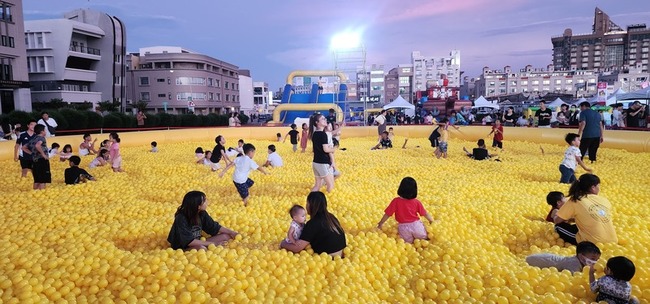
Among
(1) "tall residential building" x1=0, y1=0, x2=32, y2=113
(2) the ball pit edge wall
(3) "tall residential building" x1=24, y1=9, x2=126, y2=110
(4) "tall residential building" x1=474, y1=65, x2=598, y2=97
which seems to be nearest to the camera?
(2) the ball pit edge wall

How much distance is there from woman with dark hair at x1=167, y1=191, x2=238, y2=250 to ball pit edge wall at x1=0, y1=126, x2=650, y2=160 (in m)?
12.6

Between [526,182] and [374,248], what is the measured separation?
221 inches

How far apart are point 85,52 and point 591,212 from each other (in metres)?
47.5

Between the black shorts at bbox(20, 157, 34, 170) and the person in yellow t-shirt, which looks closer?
the person in yellow t-shirt

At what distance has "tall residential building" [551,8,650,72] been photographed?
118m

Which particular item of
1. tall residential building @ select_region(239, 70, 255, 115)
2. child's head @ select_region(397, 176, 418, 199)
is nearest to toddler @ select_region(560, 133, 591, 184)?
child's head @ select_region(397, 176, 418, 199)

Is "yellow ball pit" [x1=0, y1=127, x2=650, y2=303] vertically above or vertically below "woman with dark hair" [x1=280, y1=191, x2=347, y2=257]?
below

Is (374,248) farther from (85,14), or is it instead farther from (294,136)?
(85,14)

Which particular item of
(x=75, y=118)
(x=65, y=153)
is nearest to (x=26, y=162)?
(x=65, y=153)

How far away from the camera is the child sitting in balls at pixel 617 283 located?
3461 mm

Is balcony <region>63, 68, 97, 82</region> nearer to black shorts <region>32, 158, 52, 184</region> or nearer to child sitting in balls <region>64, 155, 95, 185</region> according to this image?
child sitting in balls <region>64, 155, 95, 185</region>

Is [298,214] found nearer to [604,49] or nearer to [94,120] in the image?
[94,120]

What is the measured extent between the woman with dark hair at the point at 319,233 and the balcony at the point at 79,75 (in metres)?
42.5

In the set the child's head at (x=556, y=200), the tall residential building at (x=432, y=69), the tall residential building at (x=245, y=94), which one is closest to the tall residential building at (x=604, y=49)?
the tall residential building at (x=432, y=69)
